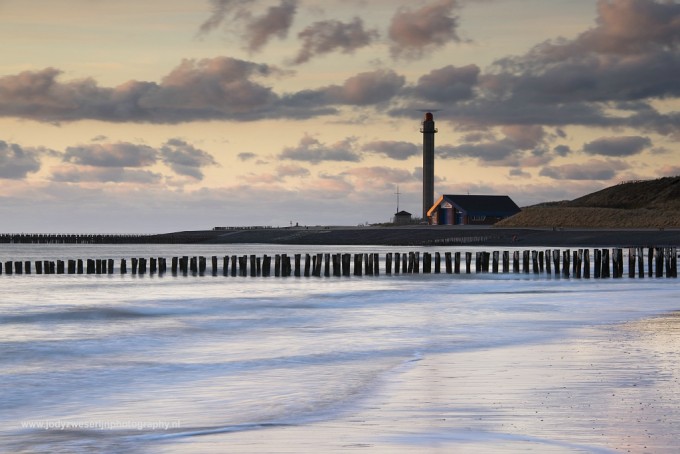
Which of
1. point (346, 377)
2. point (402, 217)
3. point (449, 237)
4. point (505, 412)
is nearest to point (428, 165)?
point (402, 217)

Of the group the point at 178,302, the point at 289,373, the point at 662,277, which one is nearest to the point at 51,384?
the point at 289,373

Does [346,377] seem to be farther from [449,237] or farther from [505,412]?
[449,237]

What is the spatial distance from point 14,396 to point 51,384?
1.21 metres

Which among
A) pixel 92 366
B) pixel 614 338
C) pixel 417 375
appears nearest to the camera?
pixel 417 375

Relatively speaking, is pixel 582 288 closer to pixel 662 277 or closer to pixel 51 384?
pixel 662 277

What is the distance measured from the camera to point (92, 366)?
53.6 ft

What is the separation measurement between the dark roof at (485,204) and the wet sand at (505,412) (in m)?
105

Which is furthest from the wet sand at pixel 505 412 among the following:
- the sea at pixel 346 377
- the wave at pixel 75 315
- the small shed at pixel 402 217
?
the small shed at pixel 402 217

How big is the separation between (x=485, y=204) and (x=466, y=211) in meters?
5.16

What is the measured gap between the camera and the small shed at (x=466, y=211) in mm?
119875

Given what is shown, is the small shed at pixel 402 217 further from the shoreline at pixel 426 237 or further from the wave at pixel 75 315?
the wave at pixel 75 315

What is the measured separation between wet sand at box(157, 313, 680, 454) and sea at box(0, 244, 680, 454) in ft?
0.10

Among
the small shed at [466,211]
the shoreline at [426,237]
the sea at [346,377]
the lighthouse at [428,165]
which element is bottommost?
the sea at [346,377]

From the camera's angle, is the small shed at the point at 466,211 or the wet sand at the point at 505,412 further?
the small shed at the point at 466,211
